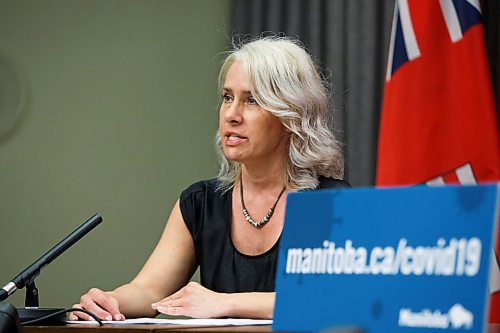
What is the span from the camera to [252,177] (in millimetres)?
2428

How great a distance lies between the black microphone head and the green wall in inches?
98.3

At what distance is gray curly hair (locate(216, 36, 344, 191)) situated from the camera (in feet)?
7.75

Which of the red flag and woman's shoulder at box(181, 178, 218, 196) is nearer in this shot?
the red flag

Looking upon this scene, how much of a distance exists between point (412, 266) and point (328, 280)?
0.37 feet

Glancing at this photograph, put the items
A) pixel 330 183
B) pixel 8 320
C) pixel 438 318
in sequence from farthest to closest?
pixel 330 183 < pixel 8 320 < pixel 438 318

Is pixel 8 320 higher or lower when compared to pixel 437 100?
lower

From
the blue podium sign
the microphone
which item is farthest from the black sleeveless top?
the blue podium sign

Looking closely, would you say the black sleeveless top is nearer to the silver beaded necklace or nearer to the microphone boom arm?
the silver beaded necklace

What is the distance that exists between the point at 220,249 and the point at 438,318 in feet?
4.81

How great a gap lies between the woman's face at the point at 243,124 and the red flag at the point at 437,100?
1.00 ft

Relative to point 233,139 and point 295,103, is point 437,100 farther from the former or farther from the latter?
point 233,139

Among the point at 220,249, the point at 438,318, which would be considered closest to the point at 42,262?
the point at 220,249

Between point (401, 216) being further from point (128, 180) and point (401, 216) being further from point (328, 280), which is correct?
point (128, 180)

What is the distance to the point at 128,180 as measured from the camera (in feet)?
12.7
